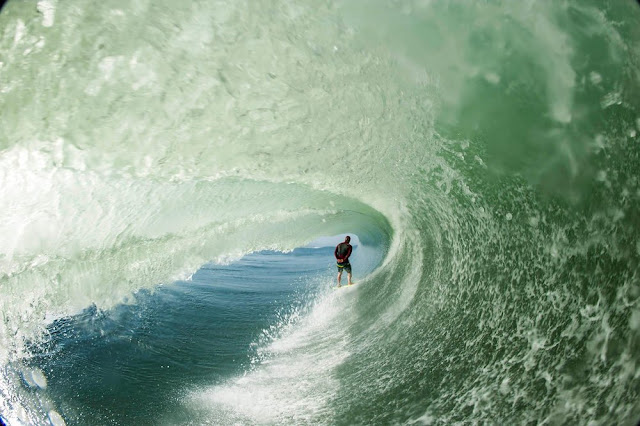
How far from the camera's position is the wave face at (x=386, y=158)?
3059mm

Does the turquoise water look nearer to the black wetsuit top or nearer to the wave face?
the wave face

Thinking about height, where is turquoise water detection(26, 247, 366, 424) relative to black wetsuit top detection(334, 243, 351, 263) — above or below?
below

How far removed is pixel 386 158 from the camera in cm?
486

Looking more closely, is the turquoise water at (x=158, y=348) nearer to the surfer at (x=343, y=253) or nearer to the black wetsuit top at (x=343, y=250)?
the surfer at (x=343, y=253)

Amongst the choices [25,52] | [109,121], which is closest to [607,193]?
[109,121]

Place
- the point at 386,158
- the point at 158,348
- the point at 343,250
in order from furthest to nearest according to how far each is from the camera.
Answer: the point at 343,250 < the point at 158,348 < the point at 386,158

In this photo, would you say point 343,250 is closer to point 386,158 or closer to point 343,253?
point 343,253

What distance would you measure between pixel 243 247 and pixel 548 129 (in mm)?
6241

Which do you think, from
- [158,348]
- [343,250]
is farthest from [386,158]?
[158,348]

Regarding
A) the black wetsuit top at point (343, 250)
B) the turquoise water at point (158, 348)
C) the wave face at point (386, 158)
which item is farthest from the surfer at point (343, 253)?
the wave face at point (386, 158)

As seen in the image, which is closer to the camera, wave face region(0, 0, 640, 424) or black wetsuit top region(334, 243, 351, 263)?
wave face region(0, 0, 640, 424)

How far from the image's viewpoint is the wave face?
306cm

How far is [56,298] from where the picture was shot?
4547 millimetres

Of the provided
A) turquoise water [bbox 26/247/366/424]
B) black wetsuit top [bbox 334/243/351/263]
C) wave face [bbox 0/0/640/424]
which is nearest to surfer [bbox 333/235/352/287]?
black wetsuit top [bbox 334/243/351/263]
